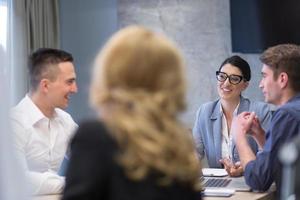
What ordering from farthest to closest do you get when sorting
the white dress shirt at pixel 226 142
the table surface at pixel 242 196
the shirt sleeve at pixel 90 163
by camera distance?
the white dress shirt at pixel 226 142 < the table surface at pixel 242 196 < the shirt sleeve at pixel 90 163

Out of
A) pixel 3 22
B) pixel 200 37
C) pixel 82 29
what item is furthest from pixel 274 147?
pixel 82 29

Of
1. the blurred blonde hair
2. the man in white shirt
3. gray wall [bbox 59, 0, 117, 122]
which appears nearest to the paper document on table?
the man in white shirt

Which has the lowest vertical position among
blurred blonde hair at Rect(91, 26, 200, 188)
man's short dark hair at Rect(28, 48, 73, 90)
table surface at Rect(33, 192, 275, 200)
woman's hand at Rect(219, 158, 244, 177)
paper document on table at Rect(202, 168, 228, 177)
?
table surface at Rect(33, 192, 275, 200)

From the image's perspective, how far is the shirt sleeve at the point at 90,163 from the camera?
49.7 inches

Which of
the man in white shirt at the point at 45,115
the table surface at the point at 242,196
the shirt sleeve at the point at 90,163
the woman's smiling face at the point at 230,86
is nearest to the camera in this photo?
the shirt sleeve at the point at 90,163

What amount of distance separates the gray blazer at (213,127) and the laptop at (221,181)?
0.31 meters

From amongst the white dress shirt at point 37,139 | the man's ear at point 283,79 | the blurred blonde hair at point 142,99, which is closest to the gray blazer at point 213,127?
the man's ear at point 283,79

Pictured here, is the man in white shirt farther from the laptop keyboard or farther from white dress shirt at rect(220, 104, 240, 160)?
white dress shirt at rect(220, 104, 240, 160)

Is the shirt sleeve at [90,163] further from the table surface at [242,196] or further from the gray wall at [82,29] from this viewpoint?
the gray wall at [82,29]

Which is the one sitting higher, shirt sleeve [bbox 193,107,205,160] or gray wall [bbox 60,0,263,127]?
gray wall [bbox 60,0,263,127]

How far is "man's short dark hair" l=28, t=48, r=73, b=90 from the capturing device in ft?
9.82

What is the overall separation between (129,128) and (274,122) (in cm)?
140

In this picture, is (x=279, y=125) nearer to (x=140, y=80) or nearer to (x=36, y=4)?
(x=140, y=80)

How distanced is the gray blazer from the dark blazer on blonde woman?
2122mm
